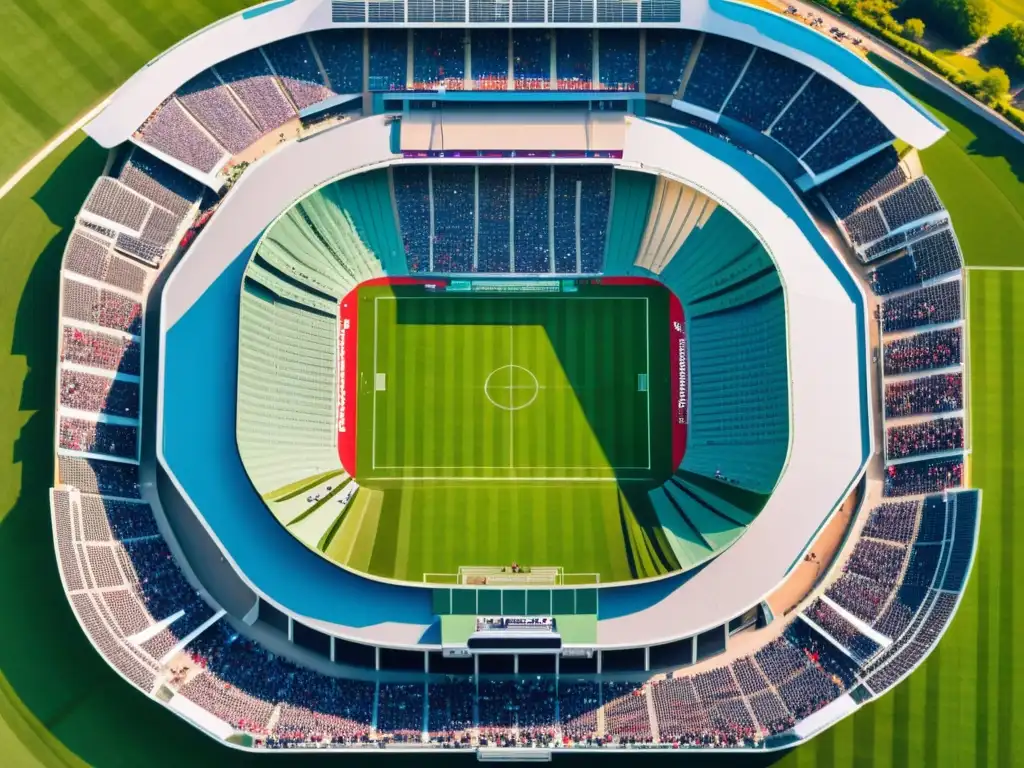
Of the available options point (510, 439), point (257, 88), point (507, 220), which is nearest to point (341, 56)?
point (257, 88)

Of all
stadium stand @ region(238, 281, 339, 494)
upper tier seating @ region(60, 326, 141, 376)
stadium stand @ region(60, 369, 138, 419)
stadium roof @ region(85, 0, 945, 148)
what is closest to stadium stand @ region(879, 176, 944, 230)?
stadium roof @ region(85, 0, 945, 148)

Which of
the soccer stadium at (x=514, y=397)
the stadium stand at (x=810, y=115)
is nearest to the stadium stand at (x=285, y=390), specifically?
the soccer stadium at (x=514, y=397)

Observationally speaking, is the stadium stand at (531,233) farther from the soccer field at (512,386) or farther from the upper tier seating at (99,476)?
the upper tier seating at (99,476)

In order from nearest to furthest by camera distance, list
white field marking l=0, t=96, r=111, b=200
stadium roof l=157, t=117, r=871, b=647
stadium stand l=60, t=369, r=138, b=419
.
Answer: stadium roof l=157, t=117, r=871, b=647
stadium stand l=60, t=369, r=138, b=419
white field marking l=0, t=96, r=111, b=200

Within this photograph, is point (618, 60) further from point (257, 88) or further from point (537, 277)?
point (257, 88)

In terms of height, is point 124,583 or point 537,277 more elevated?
point 537,277

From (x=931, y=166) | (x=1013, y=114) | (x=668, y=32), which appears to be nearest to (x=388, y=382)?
(x=668, y=32)

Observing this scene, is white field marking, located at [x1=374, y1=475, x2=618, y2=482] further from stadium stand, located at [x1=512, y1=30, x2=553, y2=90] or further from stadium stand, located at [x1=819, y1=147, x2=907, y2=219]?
stadium stand, located at [x1=512, y1=30, x2=553, y2=90]
